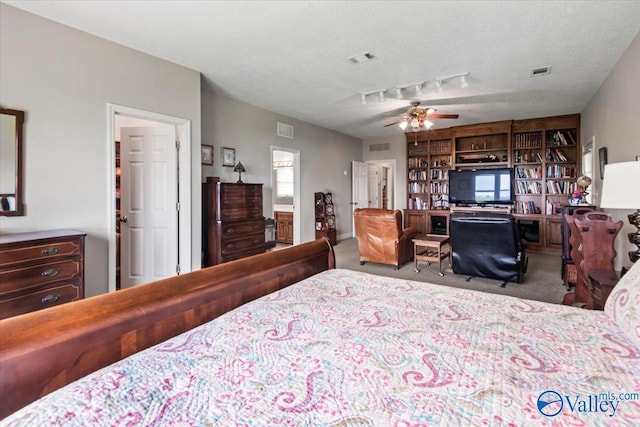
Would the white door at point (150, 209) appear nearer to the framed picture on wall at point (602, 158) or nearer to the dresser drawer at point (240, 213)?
the dresser drawer at point (240, 213)

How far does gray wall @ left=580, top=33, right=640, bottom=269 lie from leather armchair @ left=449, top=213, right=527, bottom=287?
1038 mm

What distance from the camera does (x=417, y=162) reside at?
779 cm

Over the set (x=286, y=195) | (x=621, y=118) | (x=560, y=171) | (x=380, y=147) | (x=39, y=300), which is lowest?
(x=39, y=300)

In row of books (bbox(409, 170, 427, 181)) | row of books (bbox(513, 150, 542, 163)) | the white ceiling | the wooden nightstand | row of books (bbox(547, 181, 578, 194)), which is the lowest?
the wooden nightstand

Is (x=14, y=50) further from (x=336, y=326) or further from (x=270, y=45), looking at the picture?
(x=336, y=326)

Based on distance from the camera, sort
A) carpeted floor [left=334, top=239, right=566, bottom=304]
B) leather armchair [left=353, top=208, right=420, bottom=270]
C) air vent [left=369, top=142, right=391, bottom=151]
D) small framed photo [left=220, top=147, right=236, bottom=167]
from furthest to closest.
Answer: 1. air vent [left=369, top=142, right=391, bottom=151]
2. small framed photo [left=220, top=147, right=236, bottom=167]
3. leather armchair [left=353, top=208, right=420, bottom=270]
4. carpeted floor [left=334, top=239, right=566, bottom=304]

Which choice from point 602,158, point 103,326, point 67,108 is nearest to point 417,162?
point 602,158

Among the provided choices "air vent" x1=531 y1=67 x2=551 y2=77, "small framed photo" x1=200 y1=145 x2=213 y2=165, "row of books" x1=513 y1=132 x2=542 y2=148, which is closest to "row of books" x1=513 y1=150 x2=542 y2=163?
"row of books" x1=513 y1=132 x2=542 y2=148

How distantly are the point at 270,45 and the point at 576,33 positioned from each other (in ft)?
9.48

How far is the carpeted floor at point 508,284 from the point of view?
3.71 metres

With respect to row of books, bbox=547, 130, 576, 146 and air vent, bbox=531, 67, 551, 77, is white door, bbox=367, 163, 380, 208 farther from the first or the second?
air vent, bbox=531, 67, 551, 77

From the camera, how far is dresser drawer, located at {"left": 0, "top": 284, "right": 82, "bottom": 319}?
84.7 inches

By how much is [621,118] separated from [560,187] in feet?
10.7

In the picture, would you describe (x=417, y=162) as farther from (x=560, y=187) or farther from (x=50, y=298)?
(x=50, y=298)
